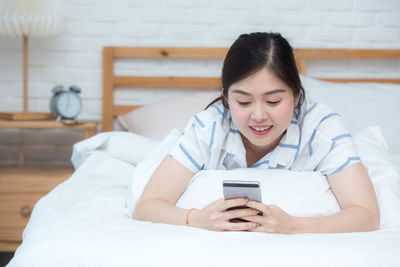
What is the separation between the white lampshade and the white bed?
87cm

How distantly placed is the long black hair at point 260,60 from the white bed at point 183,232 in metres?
0.24

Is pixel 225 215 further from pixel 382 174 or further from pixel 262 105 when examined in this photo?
pixel 382 174

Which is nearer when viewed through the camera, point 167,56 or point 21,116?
point 21,116

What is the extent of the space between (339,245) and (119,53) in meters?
1.84

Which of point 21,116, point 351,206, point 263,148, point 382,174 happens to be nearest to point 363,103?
point 382,174

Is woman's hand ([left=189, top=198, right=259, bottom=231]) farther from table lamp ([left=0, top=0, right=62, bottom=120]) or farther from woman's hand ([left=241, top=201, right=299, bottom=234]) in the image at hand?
table lamp ([left=0, top=0, right=62, bottom=120])

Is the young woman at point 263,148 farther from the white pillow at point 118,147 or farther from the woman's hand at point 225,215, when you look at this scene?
the white pillow at point 118,147

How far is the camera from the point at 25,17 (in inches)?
91.1

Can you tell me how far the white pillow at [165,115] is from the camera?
7.12 ft

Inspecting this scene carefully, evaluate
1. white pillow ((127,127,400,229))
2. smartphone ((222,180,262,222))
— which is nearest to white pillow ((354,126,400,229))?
white pillow ((127,127,400,229))

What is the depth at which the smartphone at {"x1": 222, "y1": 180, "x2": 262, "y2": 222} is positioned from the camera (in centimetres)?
98

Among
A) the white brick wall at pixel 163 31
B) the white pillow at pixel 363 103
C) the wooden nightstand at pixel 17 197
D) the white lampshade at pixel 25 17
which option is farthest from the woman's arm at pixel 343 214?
the white lampshade at pixel 25 17

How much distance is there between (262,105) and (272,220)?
0.95 feet

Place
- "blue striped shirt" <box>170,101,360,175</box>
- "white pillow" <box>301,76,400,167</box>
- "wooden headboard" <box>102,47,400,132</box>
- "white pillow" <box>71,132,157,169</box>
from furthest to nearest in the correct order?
1. "wooden headboard" <box>102,47,400,132</box>
2. "white pillow" <box>301,76,400,167</box>
3. "white pillow" <box>71,132,157,169</box>
4. "blue striped shirt" <box>170,101,360,175</box>
